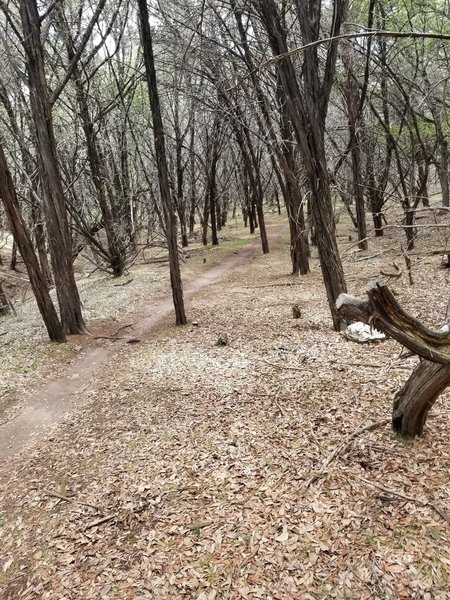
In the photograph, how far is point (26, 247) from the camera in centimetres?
828

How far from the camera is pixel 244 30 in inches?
480

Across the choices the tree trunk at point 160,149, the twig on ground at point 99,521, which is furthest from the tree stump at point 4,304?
the twig on ground at point 99,521

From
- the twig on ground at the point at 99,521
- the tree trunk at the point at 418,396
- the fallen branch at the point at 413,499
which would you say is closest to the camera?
the fallen branch at the point at 413,499

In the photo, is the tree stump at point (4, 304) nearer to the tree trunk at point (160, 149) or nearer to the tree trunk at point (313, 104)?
the tree trunk at point (160, 149)

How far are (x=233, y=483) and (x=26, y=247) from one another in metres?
6.53

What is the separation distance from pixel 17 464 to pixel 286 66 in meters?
6.75

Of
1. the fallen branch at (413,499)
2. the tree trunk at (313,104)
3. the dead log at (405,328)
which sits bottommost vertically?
the fallen branch at (413,499)

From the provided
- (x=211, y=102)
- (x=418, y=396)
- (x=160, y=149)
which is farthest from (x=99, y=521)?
(x=211, y=102)

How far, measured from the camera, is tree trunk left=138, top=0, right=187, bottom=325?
8.56 metres

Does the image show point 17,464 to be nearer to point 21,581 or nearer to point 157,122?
point 21,581

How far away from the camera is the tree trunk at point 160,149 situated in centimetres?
856

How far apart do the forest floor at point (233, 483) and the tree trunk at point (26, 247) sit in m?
1.58

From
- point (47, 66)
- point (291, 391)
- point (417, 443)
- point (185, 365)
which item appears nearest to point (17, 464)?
point (185, 365)

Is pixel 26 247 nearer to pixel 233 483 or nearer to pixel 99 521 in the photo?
pixel 99 521
